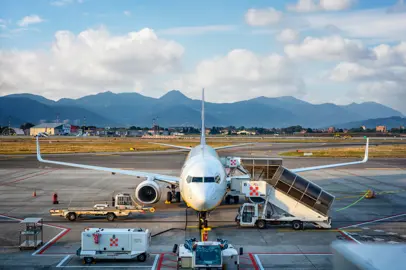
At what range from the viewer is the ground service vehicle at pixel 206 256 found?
16.4 meters

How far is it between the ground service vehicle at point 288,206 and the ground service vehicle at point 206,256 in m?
7.08

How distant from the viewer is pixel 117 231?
19.5 m

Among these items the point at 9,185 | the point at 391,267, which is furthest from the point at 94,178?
the point at 391,267

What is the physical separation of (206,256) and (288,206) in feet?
33.5

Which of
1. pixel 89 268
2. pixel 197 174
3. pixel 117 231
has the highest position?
pixel 197 174

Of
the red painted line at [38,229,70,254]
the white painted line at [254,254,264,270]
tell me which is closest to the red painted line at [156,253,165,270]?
the white painted line at [254,254,264,270]

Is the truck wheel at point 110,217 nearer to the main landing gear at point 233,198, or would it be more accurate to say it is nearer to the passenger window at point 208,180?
the passenger window at point 208,180

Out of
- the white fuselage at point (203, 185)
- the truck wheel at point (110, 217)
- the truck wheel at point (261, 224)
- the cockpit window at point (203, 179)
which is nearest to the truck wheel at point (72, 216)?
the truck wheel at point (110, 217)

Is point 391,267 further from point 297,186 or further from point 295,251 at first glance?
point 297,186

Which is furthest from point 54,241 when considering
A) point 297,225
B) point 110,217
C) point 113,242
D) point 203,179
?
point 297,225

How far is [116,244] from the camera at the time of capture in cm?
1914

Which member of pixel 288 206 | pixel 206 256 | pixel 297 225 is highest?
pixel 288 206

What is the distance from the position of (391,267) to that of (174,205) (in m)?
27.3

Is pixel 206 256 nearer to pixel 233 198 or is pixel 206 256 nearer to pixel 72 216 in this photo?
pixel 72 216
